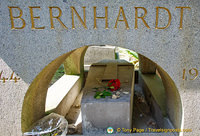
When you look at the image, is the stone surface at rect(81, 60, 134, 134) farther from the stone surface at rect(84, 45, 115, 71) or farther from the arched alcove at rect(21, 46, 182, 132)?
the stone surface at rect(84, 45, 115, 71)

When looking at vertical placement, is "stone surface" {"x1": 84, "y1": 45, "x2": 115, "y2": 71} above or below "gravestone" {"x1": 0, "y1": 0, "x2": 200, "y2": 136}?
below

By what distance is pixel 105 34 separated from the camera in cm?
247

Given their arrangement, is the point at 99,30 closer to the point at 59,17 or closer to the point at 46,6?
the point at 59,17

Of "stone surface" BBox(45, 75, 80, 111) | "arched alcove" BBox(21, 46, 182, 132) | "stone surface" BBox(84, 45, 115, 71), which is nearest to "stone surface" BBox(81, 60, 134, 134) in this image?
"arched alcove" BBox(21, 46, 182, 132)

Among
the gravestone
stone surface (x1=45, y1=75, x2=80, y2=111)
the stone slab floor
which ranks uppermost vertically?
the gravestone

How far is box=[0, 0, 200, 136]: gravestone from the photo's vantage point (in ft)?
7.75

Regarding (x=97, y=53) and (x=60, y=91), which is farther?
(x=97, y=53)

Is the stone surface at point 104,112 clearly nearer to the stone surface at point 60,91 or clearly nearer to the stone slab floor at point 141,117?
the stone slab floor at point 141,117

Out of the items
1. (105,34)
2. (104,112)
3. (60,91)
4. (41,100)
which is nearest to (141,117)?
(104,112)

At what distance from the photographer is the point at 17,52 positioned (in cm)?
261

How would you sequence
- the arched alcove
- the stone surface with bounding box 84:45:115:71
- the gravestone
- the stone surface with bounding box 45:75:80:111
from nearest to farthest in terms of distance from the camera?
1. the gravestone
2. the arched alcove
3. the stone surface with bounding box 45:75:80:111
4. the stone surface with bounding box 84:45:115:71

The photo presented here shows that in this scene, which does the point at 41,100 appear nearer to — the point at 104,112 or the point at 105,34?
the point at 104,112

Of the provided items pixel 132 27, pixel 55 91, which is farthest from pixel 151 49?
pixel 55 91

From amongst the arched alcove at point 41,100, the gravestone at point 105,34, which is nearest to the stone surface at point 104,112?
the arched alcove at point 41,100
